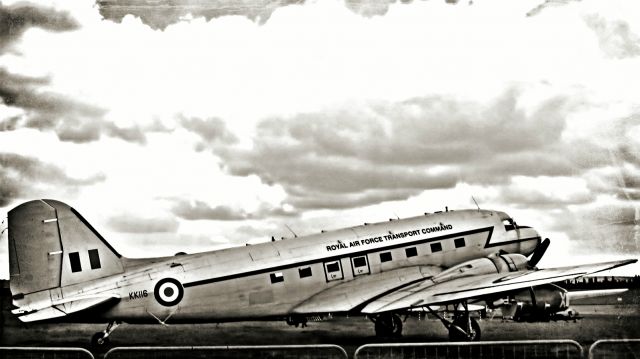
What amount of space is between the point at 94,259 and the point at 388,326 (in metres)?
6.31

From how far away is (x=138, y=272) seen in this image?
1096cm

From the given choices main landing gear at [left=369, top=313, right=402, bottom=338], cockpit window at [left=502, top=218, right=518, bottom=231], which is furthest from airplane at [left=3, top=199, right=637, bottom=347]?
main landing gear at [left=369, top=313, right=402, bottom=338]

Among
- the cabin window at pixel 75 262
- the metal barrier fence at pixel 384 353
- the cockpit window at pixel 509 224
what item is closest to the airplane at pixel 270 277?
the cabin window at pixel 75 262

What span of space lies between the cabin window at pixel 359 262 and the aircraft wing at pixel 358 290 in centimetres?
23

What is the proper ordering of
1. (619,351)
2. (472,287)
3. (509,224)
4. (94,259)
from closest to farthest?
1. (472,287)
2. (94,259)
3. (619,351)
4. (509,224)

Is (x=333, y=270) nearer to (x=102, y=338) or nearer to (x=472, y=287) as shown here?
(x=472, y=287)

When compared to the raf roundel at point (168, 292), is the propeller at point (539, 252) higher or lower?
lower

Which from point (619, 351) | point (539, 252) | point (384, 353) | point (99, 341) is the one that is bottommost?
point (619, 351)

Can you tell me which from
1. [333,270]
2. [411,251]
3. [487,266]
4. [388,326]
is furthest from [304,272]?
[487,266]

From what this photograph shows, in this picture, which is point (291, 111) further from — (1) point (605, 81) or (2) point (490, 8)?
(1) point (605, 81)

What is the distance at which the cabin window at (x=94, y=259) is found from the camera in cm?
1098

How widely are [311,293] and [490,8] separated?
653 cm

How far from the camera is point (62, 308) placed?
10.1 metres

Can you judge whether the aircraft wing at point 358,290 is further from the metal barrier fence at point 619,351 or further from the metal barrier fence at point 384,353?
the metal barrier fence at point 619,351
